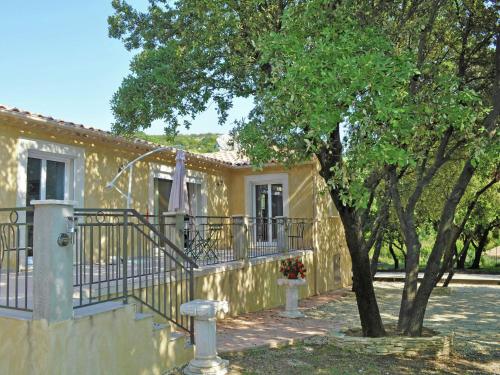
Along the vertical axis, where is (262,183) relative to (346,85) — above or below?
below

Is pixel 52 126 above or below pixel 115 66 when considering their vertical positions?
below

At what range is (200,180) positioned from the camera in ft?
49.4

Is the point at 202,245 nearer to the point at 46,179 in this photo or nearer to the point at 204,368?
the point at 46,179

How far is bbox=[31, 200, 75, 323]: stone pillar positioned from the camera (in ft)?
15.3

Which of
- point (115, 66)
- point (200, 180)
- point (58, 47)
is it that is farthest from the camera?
point (58, 47)

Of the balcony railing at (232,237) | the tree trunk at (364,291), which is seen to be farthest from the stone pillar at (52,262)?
the tree trunk at (364,291)

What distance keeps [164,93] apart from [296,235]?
22.7 ft

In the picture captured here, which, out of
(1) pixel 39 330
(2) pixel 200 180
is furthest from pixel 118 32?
(1) pixel 39 330

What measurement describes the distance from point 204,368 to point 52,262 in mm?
2590

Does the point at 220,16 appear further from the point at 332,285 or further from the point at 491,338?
the point at 332,285

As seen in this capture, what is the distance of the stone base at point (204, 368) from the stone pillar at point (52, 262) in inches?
80.3

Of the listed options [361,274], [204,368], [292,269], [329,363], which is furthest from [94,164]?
[329,363]

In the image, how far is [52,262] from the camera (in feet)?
15.4

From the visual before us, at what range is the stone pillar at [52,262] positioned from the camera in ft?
15.3
